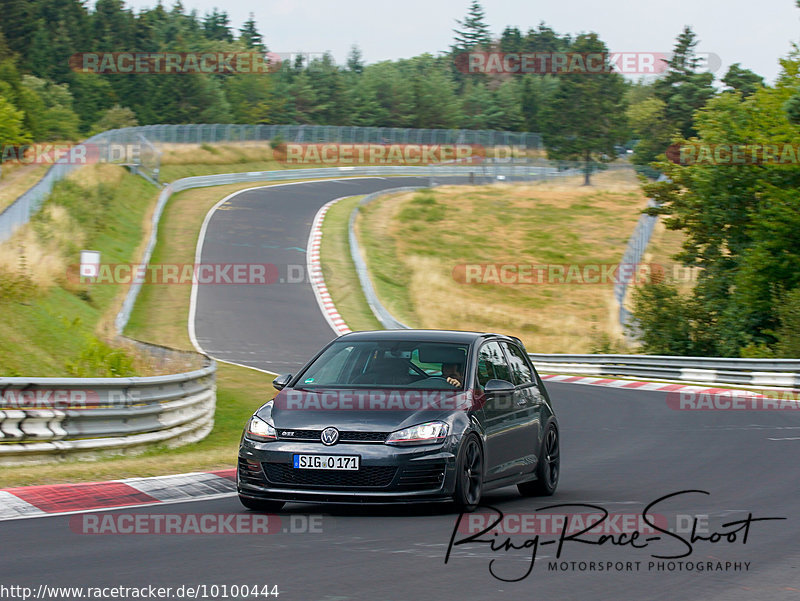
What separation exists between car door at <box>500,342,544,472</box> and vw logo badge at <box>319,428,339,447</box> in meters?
2.07

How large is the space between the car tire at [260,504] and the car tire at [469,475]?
1.45 metres

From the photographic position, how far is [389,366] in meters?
9.74

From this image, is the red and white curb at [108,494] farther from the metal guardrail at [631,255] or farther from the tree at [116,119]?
the tree at [116,119]

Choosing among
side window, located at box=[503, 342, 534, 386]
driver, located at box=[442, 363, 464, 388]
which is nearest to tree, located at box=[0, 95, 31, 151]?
side window, located at box=[503, 342, 534, 386]

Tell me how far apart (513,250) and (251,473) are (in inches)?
2066

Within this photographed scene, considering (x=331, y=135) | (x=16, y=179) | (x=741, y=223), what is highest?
(x=331, y=135)

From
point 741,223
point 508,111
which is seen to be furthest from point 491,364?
point 508,111

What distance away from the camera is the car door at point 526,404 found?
1028cm

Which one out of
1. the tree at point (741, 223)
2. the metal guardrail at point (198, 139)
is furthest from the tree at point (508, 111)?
the tree at point (741, 223)

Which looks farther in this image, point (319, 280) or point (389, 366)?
point (319, 280)

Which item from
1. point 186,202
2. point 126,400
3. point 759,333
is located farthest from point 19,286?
point 186,202

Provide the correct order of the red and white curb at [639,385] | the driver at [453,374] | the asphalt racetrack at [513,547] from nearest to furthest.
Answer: the asphalt racetrack at [513,547] < the driver at [453,374] < the red and white curb at [639,385]

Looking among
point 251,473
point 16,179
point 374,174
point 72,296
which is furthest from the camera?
point 374,174

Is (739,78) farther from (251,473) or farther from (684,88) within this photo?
(251,473)
